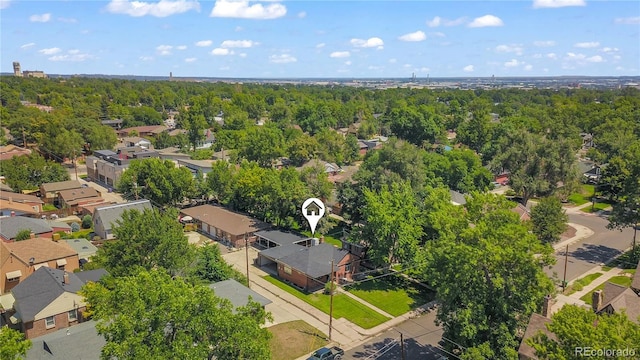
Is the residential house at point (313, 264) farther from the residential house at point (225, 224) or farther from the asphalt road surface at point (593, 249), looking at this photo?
the asphalt road surface at point (593, 249)

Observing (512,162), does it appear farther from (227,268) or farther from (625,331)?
(625,331)

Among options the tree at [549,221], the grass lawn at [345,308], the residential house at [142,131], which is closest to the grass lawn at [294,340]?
the grass lawn at [345,308]

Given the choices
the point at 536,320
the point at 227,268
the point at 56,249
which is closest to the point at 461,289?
the point at 536,320

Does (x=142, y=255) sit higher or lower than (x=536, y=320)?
higher

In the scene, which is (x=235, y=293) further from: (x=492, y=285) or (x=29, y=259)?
(x=29, y=259)

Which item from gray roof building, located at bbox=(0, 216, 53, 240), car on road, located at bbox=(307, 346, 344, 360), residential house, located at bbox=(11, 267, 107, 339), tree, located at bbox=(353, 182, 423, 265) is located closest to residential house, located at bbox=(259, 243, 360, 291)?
tree, located at bbox=(353, 182, 423, 265)
